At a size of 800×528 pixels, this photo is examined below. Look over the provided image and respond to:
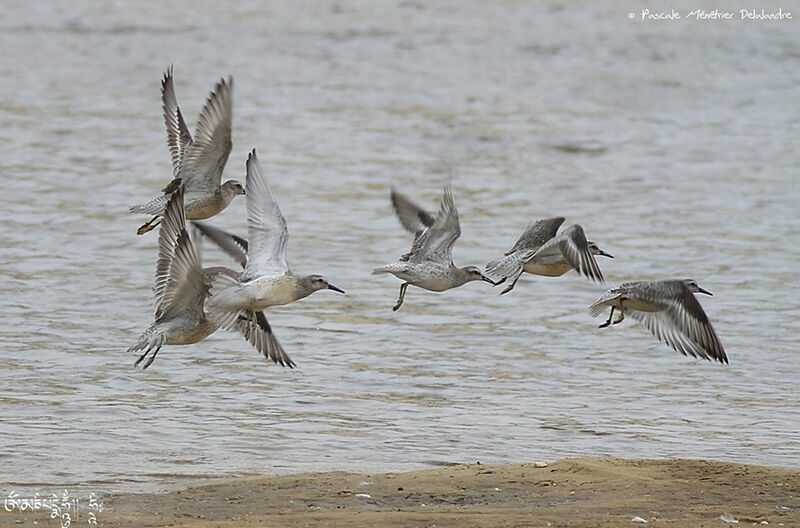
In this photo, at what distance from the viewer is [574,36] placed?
30625 mm

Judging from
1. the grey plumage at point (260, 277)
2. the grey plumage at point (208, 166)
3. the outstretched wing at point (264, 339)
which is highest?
the grey plumage at point (208, 166)

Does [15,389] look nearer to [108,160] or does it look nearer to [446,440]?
[446,440]

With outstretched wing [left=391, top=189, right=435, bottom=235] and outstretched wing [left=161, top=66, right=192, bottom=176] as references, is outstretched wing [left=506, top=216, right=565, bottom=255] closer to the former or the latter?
outstretched wing [left=391, top=189, right=435, bottom=235]

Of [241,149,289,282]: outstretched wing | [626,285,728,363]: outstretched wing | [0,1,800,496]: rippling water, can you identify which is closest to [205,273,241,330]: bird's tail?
[241,149,289,282]: outstretched wing

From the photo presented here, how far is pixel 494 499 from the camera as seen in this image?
862cm

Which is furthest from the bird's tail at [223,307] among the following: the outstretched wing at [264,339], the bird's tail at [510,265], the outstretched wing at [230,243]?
the bird's tail at [510,265]

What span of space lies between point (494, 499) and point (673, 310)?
1936mm

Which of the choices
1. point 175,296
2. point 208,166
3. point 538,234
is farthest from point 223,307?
point 538,234

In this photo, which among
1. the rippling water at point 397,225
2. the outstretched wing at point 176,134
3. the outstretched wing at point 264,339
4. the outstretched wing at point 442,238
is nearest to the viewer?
the outstretched wing at point 264,339

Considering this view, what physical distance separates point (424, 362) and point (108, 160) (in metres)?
9.06

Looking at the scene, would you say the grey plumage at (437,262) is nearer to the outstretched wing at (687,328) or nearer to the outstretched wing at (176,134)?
the outstretched wing at (687,328)

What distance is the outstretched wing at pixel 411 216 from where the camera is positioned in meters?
10.7

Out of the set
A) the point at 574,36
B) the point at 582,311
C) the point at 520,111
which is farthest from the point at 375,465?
the point at 574,36

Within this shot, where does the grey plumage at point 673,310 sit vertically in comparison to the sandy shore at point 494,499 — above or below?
above
